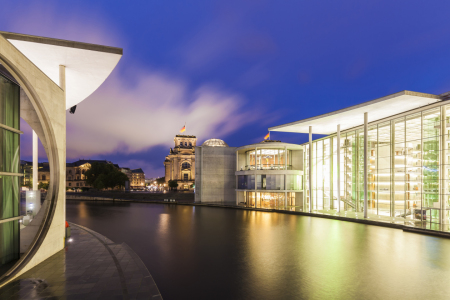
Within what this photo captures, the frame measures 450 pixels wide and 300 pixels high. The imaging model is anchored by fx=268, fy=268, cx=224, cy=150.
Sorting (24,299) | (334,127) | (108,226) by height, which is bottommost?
(108,226)

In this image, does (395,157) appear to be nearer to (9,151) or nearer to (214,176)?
(214,176)

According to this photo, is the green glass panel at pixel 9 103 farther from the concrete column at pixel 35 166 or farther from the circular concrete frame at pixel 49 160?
the concrete column at pixel 35 166

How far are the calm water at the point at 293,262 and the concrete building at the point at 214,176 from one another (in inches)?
816

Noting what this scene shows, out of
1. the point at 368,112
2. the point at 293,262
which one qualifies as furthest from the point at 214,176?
the point at 293,262

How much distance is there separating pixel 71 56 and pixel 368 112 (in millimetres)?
20495

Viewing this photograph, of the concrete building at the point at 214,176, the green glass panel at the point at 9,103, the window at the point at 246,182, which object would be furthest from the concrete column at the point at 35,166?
the concrete building at the point at 214,176

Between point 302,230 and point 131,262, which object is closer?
point 131,262

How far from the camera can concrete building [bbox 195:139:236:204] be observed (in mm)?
37938

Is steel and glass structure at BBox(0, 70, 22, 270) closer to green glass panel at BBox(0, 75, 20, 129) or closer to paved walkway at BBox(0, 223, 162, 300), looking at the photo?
green glass panel at BBox(0, 75, 20, 129)

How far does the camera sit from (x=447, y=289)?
26.2 feet

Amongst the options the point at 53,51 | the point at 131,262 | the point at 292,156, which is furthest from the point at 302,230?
the point at 292,156

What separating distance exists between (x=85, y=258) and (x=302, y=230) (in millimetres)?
12361

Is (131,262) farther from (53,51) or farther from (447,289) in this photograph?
(447,289)

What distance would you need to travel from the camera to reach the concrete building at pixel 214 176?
3794 centimetres
